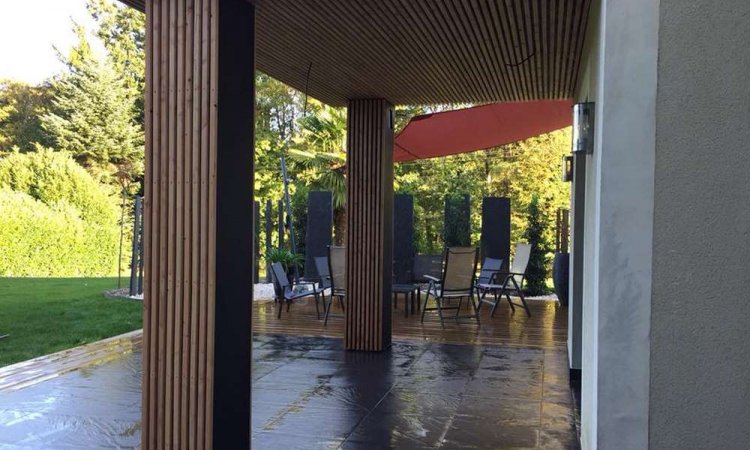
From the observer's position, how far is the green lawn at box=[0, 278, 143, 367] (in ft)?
23.7

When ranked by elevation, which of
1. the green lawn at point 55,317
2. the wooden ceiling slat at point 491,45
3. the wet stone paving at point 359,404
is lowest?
the green lawn at point 55,317

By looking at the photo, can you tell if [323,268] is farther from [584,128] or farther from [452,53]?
[584,128]

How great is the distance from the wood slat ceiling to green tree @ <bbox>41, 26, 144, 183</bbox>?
17289 millimetres

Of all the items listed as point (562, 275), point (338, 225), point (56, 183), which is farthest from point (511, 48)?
point (56, 183)

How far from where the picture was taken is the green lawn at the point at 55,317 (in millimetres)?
7215

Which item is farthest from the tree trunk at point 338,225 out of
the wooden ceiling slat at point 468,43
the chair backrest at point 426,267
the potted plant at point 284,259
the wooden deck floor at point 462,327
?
the wooden ceiling slat at point 468,43

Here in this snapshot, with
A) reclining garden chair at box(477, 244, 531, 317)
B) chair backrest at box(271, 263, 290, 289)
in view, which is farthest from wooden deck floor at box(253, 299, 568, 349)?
chair backrest at box(271, 263, 290, 289)

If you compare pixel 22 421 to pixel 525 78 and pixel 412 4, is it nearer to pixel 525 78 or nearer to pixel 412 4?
pixel 412 4

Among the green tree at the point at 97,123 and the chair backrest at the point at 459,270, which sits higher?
the green tree at the point at 97,123

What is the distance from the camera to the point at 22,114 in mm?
22625

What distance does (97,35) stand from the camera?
2341cm

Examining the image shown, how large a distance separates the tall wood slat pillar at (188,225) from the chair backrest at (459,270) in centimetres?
527

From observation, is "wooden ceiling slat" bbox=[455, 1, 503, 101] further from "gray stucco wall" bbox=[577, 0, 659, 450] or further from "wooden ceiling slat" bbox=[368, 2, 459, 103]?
"gray stucco wall" bbox=[577, 0, 659, 450]

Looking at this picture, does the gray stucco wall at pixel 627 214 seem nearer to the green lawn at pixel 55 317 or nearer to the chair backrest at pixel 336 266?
the green lawn at pixel 55 317
